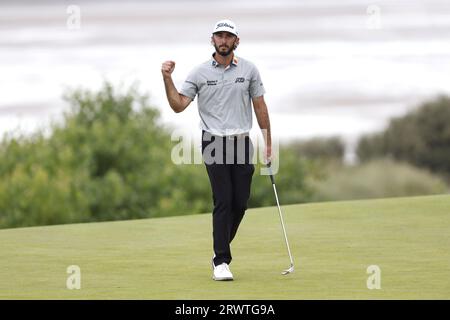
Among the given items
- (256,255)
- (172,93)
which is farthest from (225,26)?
(256,255)

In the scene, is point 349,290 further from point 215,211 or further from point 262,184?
point 262,184

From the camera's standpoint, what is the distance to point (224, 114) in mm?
9641

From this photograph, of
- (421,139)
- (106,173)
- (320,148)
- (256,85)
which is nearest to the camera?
(256,85)

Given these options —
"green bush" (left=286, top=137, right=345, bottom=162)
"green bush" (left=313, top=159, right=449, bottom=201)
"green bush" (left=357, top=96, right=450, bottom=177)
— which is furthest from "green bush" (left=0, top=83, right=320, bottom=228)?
"green bush" (left=313, top=159, right=449, bottom=201)

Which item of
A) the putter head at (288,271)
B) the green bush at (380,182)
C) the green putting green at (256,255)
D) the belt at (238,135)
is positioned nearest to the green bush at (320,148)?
the green bush at (380,182)

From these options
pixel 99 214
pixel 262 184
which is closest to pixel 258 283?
pixel 99 214

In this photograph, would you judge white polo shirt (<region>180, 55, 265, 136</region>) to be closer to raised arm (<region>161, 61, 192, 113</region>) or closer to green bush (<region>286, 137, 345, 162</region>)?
raised arm (<region>161, 61, 192, 113</region>)

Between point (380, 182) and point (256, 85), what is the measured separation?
5531 cm

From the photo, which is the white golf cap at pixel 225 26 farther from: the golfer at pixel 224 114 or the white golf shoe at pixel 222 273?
the white golf shoe at pixel 222 273

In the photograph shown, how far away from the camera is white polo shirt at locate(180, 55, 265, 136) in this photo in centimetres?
962

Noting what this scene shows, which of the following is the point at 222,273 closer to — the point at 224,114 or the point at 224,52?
A: the point at 224,114

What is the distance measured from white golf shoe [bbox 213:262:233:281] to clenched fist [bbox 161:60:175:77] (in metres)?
1.85

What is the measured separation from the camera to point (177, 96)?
9.58m
